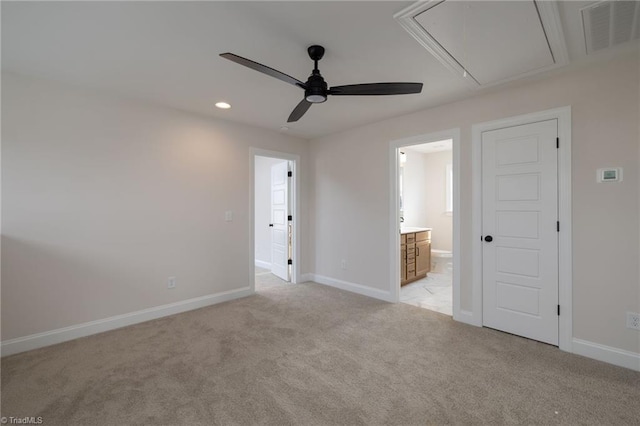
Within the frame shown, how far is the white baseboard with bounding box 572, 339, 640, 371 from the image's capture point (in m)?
2.25

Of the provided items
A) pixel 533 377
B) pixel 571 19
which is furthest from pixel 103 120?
pixel 533 377

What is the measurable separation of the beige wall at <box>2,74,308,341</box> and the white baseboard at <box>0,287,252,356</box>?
6 cm

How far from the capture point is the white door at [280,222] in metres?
5.05

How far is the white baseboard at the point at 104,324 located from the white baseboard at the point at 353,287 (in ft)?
4.74

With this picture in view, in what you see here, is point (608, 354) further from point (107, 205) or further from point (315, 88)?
point (107, 205)

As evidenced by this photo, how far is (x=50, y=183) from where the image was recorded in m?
2.72

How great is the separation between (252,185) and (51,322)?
265 centimetres

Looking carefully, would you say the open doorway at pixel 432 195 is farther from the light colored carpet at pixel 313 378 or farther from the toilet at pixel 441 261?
the light colored carpet at pixel 313 378

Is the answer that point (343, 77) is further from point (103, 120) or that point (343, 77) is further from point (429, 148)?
point (429, 148)

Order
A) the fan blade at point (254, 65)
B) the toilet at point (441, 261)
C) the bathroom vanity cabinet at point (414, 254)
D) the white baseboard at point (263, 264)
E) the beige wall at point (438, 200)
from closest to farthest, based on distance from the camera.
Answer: the fan blade at point (254, 65) < the bathroom vanity cabinet at point (414, 254) < the toilet at point (441, 261) < the white baseboard at point (263, 264) < the beige wall at point (438, 200)

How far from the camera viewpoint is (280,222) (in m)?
5.28

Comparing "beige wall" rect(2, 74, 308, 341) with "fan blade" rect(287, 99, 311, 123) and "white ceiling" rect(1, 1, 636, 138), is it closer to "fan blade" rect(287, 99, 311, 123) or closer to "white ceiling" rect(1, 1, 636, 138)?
"white ceiling" rect(1, 1, 636, 138)

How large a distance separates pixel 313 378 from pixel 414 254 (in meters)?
3.22

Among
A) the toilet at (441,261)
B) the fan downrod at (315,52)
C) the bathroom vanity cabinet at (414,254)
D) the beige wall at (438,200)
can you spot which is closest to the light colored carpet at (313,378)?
the bathroom vanity cabinet at (414,254)
